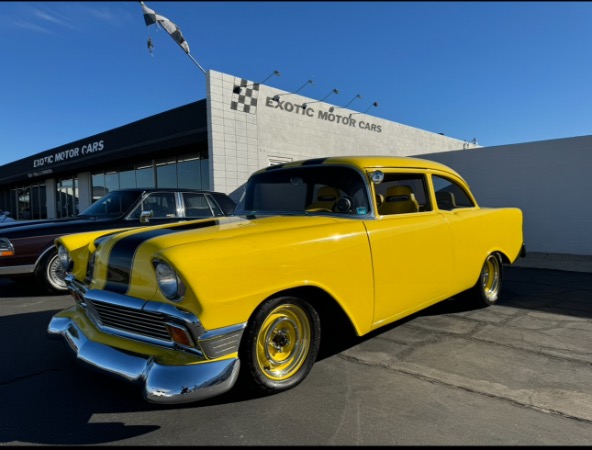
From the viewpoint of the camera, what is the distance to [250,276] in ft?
8.24

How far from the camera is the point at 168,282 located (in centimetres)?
239

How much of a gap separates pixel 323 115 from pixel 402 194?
1079 centimetres

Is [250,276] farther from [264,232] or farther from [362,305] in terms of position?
[362,305]

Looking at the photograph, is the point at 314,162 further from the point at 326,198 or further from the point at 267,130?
the point at 267,130

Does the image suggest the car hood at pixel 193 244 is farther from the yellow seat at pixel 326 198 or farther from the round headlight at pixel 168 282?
the yellow seat at pixel 326 198

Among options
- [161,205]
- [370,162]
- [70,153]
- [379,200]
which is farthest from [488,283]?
[70,153]

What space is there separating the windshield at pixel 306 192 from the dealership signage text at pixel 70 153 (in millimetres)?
13825

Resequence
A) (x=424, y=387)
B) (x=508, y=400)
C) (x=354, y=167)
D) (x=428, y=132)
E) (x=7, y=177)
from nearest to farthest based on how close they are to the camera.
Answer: (x=508, y=400) → (x=424, y=387) → (x=354, y=167) → (x=428, y=132) → (x=7, y=177)

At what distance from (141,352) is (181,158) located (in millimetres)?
12596

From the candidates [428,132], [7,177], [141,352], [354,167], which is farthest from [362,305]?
[7,177]

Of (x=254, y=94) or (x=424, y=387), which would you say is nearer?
(x=424, y=387)

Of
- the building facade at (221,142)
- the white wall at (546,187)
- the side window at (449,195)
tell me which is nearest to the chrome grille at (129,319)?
the side window at (449,195)

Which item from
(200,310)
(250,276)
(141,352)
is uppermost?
(250,276)

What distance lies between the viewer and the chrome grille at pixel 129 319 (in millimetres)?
2473
